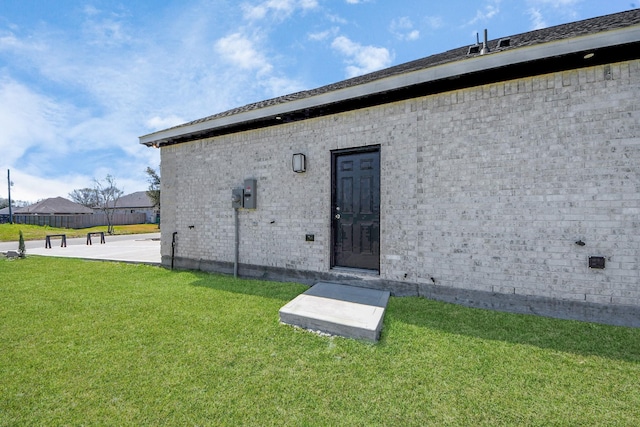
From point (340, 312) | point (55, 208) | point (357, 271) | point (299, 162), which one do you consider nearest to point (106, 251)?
point (299, 162)

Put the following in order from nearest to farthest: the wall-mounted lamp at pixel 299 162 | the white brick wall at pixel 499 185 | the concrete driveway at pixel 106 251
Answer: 1. the white brick wall at pixel 499 185
2. the wall-mounted lamp at pixel 299 162
3. the concrete driveway at pixel 106 251

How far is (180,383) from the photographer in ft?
6.87

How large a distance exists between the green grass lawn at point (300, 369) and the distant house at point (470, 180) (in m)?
0.60

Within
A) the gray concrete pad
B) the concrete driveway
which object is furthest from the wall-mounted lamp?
the concrete driveway

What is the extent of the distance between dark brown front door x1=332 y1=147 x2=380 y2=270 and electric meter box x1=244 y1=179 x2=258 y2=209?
181 cm

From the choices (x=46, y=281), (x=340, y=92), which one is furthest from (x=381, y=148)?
(x=46, y=281)

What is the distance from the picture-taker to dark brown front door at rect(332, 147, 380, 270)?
4508mm

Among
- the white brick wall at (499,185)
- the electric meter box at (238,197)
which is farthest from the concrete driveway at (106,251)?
the white brick wall at (499,185)

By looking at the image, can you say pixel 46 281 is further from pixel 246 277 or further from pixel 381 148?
pixel 381 148

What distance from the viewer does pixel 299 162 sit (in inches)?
193

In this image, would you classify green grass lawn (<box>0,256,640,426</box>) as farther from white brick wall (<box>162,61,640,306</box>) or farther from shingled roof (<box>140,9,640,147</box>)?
shingled roof (<box>140,9,640,147</box>)

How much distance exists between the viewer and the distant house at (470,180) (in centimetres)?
313

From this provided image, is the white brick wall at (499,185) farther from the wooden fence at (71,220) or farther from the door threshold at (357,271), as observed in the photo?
the wooden fence at (71,220)

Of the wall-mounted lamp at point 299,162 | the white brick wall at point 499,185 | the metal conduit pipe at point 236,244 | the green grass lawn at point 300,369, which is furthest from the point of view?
the metal conduit pipe at point 236,244
